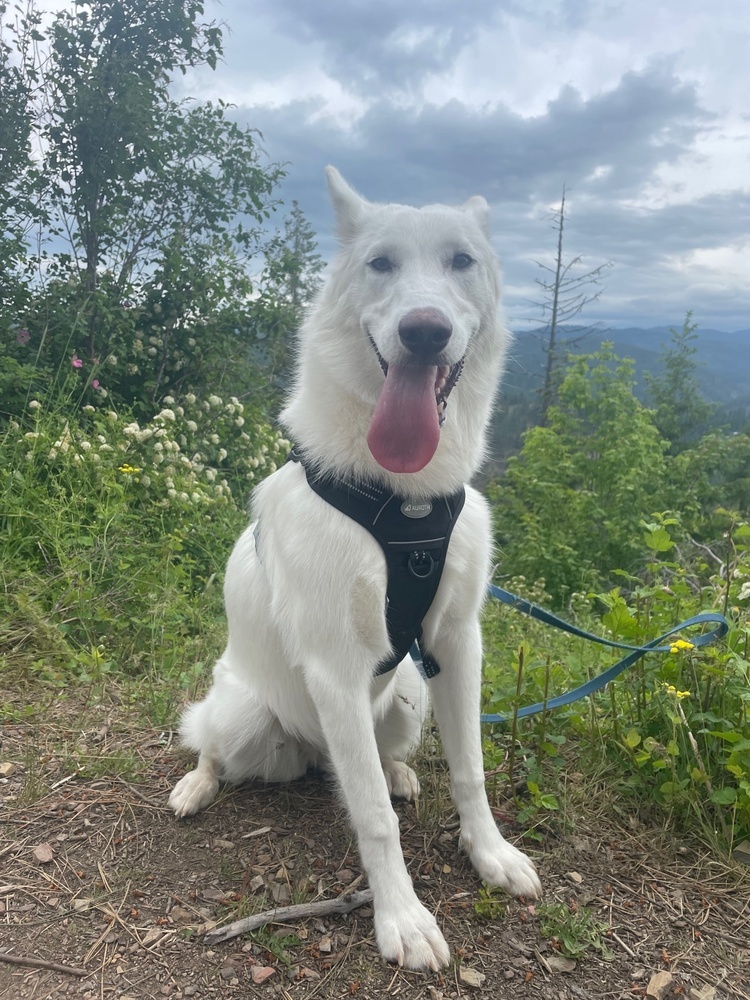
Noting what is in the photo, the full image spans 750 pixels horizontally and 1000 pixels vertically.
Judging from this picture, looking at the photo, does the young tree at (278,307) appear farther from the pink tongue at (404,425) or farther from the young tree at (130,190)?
the pink tongue at (404,425)

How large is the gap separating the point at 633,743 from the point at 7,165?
6.47m

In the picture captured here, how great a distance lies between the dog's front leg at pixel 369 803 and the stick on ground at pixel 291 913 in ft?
0.35

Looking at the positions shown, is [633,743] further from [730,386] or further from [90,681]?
[730,386]

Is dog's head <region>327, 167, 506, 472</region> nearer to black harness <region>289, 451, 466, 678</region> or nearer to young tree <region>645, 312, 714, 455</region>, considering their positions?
black harness <region>289, 451, 466, 678</region>

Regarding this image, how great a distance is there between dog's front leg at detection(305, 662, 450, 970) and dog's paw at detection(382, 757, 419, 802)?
0.53 metres

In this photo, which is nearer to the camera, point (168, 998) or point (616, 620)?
point (168, 998)

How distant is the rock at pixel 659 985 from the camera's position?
1766mm

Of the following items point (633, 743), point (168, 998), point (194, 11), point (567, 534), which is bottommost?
point (567, 534)

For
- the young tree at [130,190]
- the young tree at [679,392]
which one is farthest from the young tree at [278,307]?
the young tree at [679,392]

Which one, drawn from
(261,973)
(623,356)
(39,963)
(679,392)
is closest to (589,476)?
(623,356)

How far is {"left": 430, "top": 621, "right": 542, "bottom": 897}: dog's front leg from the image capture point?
2.14 meters

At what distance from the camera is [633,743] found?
7.72 ft

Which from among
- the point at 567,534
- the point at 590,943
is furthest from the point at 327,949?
the point at 567,534

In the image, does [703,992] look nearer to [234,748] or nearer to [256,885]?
[256,885]
